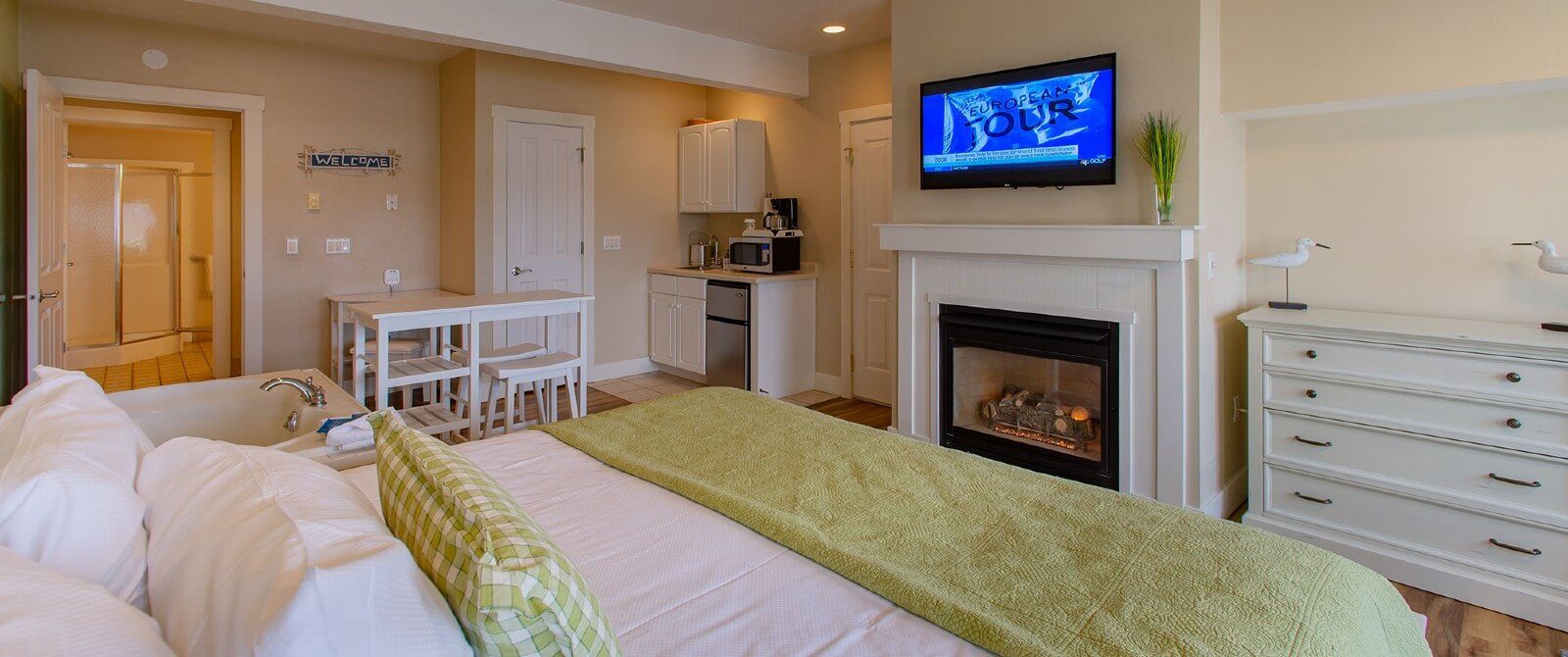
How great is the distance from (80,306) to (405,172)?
13.9 feet

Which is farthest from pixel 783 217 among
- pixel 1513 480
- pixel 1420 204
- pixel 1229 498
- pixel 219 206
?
pixel 219 206

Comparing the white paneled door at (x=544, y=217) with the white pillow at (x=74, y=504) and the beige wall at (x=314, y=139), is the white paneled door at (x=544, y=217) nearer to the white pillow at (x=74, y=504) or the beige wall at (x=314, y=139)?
the beige wall at (x=314, y=139)

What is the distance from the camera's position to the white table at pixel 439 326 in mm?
3465

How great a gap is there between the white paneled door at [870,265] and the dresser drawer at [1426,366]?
2.49m

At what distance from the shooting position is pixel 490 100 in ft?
17.6

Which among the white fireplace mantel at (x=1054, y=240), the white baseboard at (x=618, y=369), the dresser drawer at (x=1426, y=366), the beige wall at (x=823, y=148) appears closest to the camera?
the dresser drawer at (x=1426, y=366)

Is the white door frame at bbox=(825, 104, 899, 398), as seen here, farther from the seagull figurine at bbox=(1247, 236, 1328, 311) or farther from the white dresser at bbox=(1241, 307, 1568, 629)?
the white dresser at bbox=(1241, 307, 1568, 629)

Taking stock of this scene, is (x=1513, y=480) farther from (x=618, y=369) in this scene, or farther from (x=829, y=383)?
(x=618, y=369)

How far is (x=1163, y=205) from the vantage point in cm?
306

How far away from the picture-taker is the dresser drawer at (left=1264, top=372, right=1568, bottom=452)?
7.90 ft

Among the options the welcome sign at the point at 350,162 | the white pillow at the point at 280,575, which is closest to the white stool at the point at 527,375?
the welcome sign at the point at 350,162

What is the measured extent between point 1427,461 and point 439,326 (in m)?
3.99

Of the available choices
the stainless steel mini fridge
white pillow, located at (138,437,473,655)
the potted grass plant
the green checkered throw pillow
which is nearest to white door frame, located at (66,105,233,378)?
the stainless steel mini fridge

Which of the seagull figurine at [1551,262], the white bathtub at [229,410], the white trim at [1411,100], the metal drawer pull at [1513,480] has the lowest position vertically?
the metal drawer pull at [1513,480]
